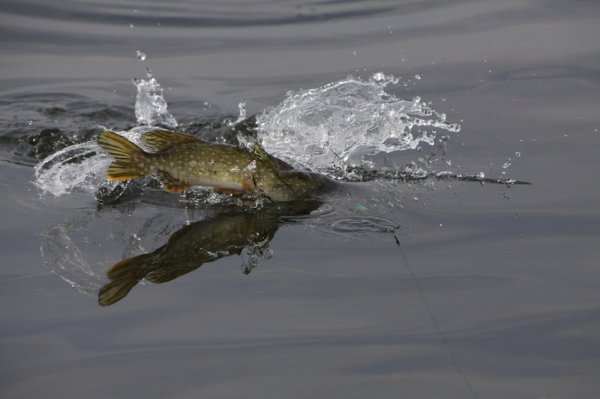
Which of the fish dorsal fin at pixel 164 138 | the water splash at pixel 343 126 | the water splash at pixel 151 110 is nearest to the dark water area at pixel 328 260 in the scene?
the water splash at pixel 151 110

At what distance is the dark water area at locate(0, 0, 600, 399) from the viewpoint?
15.0ft

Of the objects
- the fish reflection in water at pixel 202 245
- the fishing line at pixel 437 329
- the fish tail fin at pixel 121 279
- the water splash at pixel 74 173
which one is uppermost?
the water splash at pixel 74 173

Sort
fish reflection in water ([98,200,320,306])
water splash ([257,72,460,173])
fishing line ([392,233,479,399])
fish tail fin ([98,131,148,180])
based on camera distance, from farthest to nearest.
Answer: water splash ([257,72,460,173]) → fish tail fin ([98,131,148,180]) → fish reflection in water ([98,200,320,306]) → fishing line ([392,233,479,399])

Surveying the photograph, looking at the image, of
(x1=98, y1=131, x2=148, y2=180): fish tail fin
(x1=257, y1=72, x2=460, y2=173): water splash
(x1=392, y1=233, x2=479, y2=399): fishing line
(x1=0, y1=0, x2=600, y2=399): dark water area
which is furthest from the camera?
(x1=257, y1=72, x2=460, y2=173): water splash

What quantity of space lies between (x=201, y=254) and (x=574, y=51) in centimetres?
601

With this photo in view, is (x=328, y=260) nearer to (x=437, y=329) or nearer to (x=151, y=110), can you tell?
(x=437, y=329)

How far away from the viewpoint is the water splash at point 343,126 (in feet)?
25.0

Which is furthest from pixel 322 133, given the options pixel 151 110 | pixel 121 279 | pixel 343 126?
pixel 121 279

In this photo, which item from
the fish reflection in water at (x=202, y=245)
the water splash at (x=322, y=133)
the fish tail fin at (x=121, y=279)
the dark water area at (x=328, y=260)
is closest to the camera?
the dark water area at (x=328, y=260)

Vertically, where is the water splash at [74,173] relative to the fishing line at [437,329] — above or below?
above

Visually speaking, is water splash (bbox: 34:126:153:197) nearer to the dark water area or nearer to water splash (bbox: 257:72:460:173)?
the dark water area

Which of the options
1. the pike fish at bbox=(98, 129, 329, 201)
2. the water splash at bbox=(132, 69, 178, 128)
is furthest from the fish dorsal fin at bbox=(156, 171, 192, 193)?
the water splash at bbox=(132, 69, 178, 128)

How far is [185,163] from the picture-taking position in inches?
249

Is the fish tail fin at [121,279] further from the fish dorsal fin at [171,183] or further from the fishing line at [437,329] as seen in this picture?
the fishing line at [437,329]
